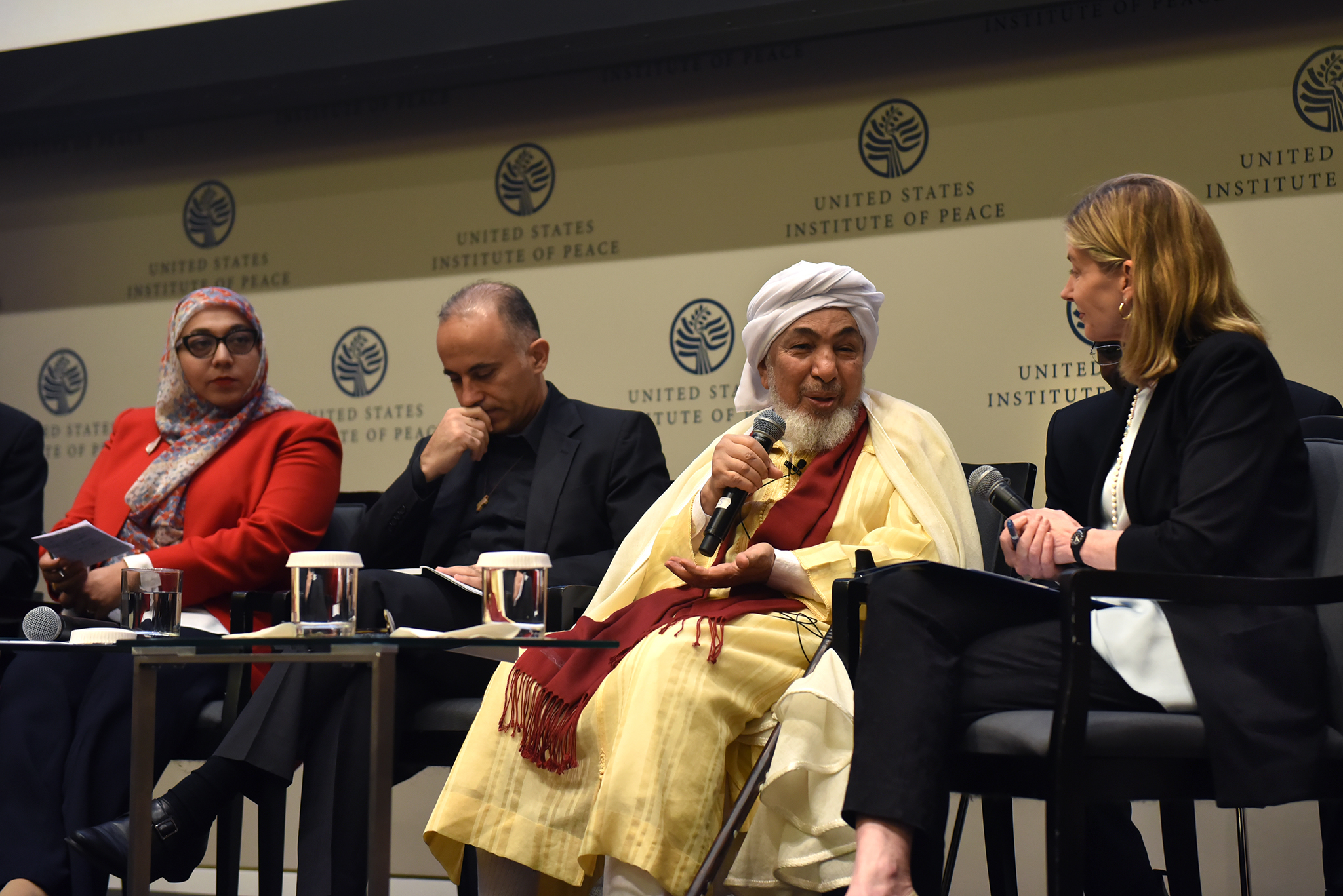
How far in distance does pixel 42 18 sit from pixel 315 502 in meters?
2.79

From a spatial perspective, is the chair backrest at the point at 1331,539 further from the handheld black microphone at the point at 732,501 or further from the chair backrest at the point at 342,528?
the chair backrest at the point at 342,528

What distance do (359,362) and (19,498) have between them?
138cm

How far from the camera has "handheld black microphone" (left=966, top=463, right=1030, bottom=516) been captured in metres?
2.29

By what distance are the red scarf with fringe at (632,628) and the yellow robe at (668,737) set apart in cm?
3

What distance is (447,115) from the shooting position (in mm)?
4656

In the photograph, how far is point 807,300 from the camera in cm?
280

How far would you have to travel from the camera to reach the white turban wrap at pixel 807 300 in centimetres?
278

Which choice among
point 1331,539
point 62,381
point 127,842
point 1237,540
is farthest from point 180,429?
point 1331,539

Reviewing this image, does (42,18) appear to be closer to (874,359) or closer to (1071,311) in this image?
(874,359)

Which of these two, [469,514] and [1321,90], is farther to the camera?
[1321,90]

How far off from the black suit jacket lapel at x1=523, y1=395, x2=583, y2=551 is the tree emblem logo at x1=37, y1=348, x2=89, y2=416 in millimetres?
2575

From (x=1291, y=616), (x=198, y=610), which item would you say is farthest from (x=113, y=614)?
(x=1291, y=616)

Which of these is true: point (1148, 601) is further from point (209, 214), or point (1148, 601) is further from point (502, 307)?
point (209, 214)

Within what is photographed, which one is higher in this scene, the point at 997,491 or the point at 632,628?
the point at 997,491
